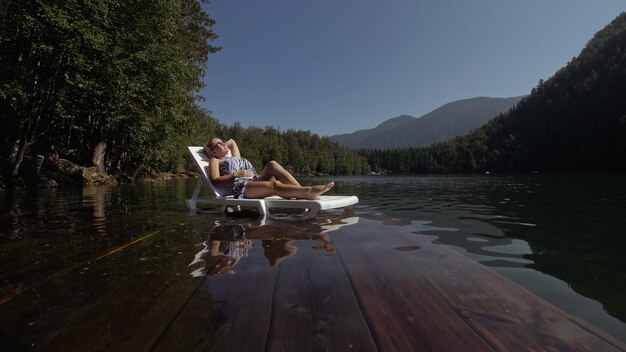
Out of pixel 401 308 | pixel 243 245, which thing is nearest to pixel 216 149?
pixel 243 245

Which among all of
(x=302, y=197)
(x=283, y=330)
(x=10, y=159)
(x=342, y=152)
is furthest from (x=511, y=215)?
(x=342, y=152)

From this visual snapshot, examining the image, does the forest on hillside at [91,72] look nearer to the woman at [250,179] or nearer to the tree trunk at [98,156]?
the tree trunk at [98,156]

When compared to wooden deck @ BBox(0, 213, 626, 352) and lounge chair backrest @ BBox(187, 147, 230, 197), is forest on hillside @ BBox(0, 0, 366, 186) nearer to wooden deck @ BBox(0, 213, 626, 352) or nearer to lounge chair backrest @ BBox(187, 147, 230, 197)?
lounge chair backrest @ BBox(187, 147, 230, 197)

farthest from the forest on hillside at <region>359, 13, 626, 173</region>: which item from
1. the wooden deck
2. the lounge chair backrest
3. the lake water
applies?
the wooden deck

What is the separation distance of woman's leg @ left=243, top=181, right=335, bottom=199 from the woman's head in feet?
4.11

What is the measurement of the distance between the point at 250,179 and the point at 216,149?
107 centimetres

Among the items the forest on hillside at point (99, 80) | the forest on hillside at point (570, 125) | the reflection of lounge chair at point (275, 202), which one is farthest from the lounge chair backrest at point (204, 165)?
the forest on hillside at point (570, 125)

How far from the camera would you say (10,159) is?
1580cm

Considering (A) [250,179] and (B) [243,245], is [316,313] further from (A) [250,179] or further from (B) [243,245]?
(A) [250,179]

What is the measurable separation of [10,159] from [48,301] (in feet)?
62.2

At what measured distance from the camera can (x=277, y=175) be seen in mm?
6074

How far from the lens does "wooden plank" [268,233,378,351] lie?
138 centimetres

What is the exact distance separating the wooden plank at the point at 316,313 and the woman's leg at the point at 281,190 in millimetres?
3006

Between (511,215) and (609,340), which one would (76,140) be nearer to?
(511,215)
